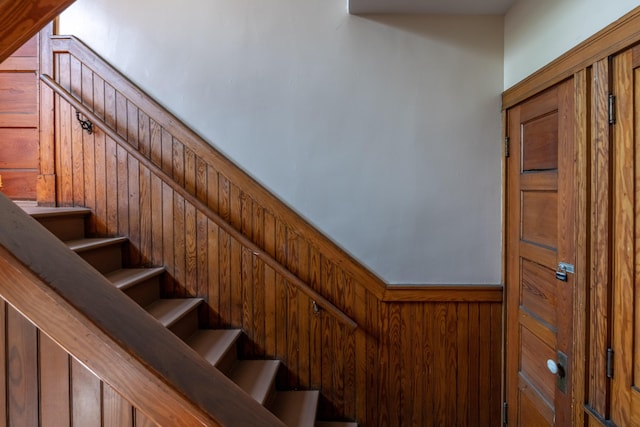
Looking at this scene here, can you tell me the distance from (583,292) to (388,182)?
43.3 inches

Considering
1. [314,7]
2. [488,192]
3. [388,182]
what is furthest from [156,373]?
[314,7]

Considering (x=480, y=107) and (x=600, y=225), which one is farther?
(x=480, y=107)

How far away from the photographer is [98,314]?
603 millimetres

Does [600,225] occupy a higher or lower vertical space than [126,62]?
lower

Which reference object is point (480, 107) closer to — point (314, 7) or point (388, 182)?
point (388, 182)

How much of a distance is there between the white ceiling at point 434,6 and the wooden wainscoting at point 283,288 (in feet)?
3.66

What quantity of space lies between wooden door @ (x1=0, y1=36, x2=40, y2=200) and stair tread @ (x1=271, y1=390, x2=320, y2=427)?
2.12 m

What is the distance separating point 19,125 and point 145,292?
1.55 metres

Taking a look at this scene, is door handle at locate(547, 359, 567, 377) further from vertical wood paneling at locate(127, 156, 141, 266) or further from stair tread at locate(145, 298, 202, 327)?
vertical wood paneling at locate(127, 156, 141, 266)

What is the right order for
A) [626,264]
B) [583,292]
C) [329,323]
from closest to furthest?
1. [626,264]
2. [583,292]
3. [329,323]

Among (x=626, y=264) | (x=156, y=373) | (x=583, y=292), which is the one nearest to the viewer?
(x=156, y=373)

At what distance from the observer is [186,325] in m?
2.10

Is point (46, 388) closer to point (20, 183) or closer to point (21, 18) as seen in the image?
point (21, 18)

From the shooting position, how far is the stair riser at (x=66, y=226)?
2.07m
